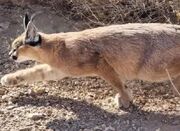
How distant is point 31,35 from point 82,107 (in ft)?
3.25

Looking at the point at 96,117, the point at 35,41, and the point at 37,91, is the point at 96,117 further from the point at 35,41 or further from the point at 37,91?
the point at 35,41

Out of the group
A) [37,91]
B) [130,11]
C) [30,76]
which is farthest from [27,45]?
[130,11]

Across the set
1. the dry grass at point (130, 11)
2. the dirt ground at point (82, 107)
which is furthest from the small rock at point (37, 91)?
the dry grass at point (130, 11)

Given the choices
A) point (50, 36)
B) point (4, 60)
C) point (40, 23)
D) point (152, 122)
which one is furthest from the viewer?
point (40, 23)

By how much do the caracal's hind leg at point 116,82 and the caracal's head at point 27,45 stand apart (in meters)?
0.78

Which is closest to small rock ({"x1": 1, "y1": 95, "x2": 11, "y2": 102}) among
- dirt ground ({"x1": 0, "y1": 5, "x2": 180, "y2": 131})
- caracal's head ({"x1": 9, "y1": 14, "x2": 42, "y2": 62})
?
dirt ground ({"x1": 0, "y1": 5, "x2": 180, "y2": 131})

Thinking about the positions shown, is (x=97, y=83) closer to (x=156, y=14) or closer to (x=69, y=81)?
(x=69, y=81)

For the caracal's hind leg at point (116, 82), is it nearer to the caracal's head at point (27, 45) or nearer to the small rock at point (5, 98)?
the caracal's head at point (27, 45)

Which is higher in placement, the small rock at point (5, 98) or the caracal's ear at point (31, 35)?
the caracal's ear at point (31, 35)

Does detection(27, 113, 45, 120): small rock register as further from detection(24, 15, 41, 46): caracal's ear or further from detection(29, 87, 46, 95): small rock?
detection(24, 15, 41, 46): caracal's ear

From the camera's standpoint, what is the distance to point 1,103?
694 cm

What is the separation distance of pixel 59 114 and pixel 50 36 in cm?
94

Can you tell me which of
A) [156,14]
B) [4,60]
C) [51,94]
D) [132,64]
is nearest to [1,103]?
[51,94]

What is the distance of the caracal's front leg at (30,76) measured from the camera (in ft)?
23.6
